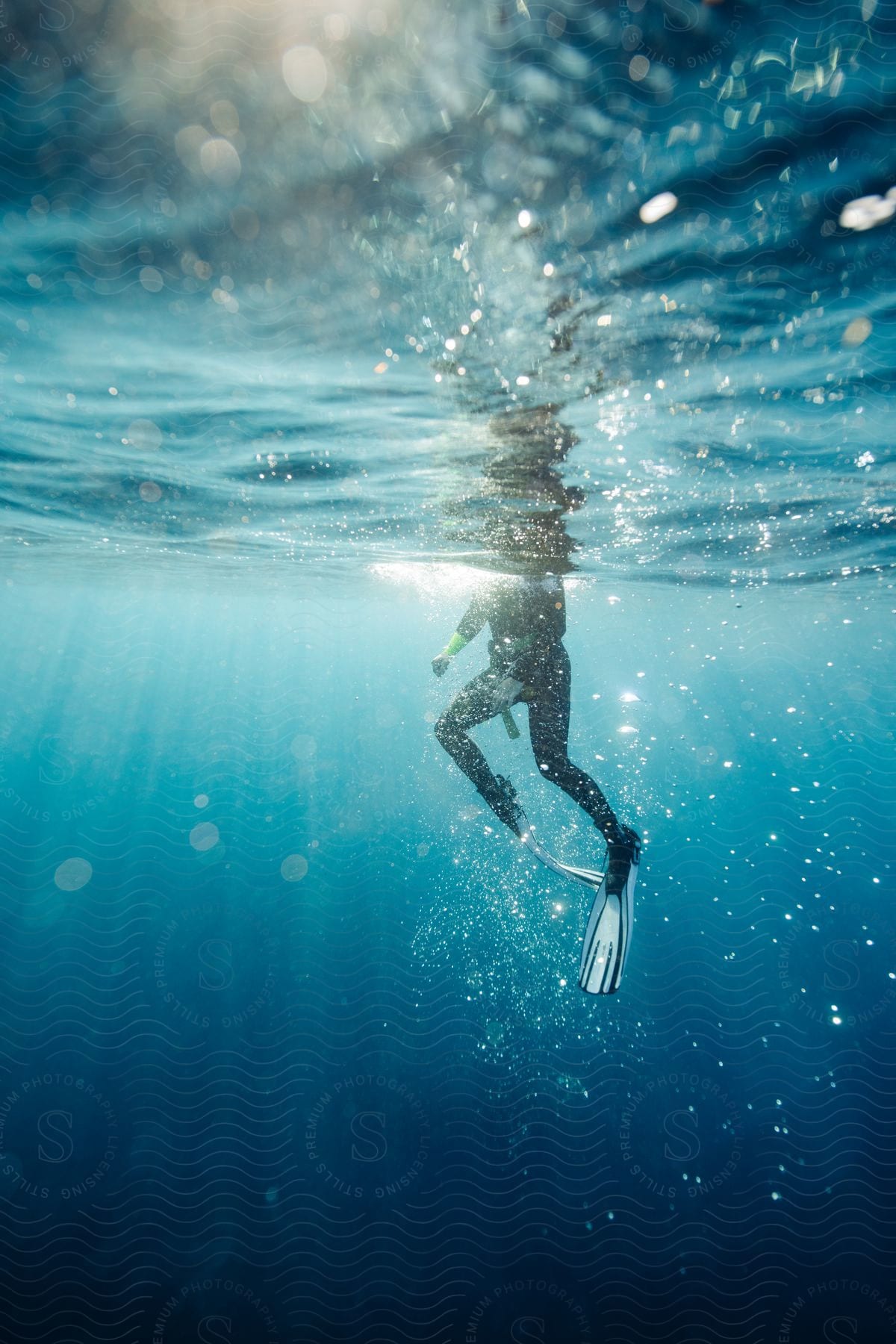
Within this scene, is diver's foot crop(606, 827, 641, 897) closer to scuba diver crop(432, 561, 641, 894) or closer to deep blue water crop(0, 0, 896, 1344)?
scuba diver crop(432, 561, 641, 894)

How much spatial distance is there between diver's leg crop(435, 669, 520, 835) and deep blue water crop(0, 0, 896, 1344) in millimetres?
3440

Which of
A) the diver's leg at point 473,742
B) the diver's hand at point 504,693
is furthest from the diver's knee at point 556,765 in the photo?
the diver's hand at point 504,693

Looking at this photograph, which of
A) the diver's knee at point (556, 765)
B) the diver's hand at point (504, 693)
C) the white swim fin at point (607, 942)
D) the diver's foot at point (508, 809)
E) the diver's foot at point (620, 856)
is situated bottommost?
the white swim fin at point (607, 942)

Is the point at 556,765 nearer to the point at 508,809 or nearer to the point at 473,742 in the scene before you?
the point at 508,809

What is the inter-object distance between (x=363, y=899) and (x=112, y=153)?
36.7 metres

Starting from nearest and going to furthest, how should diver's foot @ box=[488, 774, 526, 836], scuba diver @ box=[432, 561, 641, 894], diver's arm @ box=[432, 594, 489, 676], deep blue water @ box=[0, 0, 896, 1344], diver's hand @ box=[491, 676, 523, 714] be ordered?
deep blue water @ box=[0, 0, 896, 1344] < diver's foot @ box=[488, 774, 526, 836] < scuba diver @ box=[432, 561, 641, 894] < diver's hand @ box=[491, 676, 523, 714] < diver's arm @ box=[432, 594, 489, 676]

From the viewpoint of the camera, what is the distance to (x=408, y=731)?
11375cm

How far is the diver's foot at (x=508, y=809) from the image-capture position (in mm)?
6867

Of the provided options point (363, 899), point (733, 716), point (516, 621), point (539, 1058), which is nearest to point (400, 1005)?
point (539, 1058)

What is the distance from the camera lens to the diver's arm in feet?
27.2

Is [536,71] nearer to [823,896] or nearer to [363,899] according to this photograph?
[363,899]

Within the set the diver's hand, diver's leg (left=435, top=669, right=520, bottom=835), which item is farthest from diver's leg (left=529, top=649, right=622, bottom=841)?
diver's leg (left=435, top=669, right=520, bottom=835)

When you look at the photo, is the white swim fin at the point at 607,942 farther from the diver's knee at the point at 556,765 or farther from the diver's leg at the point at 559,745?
the diver's knee at the point at 556,765

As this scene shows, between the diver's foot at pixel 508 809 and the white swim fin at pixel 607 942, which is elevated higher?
the diver's foot at pixel 508 809
